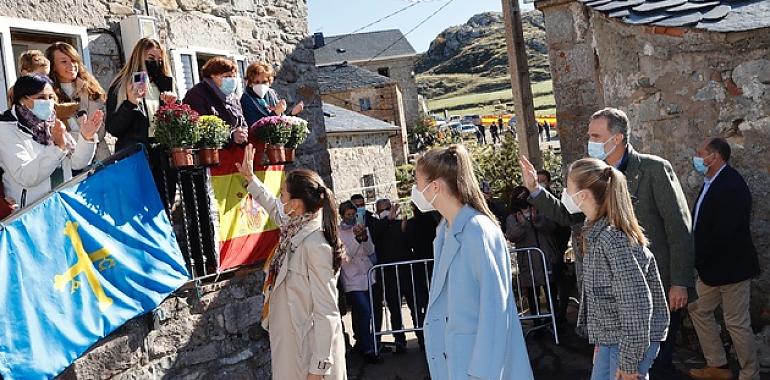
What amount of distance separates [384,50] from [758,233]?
171 feet

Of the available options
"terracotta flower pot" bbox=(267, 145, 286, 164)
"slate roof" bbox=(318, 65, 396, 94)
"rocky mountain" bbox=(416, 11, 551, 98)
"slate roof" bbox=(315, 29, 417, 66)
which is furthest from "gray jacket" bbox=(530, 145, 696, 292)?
"rocky mountain" bbox=(416, 11, 551, 98)

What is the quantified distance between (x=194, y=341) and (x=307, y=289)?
1860 millimetres

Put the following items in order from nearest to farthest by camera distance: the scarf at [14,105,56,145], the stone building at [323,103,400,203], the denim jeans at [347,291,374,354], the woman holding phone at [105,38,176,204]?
the scarf at [14,105,56,145], the woman holding phone at [105,38,176,204], the denim jeans at [347,291,374,354], the stone building at [323,103,400,203]

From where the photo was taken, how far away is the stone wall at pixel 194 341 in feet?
16.7

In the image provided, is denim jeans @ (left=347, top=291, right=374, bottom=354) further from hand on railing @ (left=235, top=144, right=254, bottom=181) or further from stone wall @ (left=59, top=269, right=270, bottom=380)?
hand on railing @ (left=235, top=144, right=254, bottom=181)

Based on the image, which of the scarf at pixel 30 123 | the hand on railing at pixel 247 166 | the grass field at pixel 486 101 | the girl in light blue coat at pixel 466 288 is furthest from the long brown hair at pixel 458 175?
the grass field at pixel 486 101

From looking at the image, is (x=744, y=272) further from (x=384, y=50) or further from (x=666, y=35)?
(x=384, y=50)

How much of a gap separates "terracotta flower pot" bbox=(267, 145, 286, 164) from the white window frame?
154 centimetres

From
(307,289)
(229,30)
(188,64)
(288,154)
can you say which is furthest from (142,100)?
(229,30)

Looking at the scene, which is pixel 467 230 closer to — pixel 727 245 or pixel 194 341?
pixel 727 245

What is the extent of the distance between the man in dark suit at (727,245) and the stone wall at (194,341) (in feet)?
11.6

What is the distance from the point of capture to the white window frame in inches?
210

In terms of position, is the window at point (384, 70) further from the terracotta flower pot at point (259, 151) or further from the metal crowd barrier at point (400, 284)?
the terracotta flower pot at point (259, 151)

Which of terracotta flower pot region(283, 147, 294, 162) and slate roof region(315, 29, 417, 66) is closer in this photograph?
terracotta flower pot region(283, 147, 294, 162)
